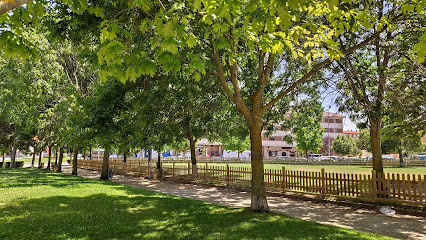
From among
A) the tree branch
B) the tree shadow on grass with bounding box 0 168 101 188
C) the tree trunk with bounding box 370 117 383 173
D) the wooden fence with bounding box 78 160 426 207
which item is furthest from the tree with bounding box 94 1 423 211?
the tree shadow on grass with bounding box 0 168 101 188

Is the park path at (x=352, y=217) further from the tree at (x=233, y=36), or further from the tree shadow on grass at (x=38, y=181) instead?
the tree shadow on grass at (x=38, y=181)

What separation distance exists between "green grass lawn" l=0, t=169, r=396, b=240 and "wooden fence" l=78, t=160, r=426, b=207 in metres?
4.62

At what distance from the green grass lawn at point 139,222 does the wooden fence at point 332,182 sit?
15.1ft

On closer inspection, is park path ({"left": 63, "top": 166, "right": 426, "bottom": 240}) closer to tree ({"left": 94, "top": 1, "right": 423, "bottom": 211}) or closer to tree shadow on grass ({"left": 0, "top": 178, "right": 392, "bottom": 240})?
tree shadow on grass ({"left": 0, "top": 178, "right": 392, "bottom": 240})

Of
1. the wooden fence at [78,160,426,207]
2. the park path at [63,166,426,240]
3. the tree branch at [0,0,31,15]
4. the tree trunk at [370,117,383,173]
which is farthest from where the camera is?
the tree trunk at [370,117,383,173]

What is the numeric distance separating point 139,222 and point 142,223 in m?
0.15

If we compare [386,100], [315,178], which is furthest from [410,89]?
[315,178]

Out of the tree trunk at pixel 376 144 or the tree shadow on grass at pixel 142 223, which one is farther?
the tree trunk at pixel 376 144

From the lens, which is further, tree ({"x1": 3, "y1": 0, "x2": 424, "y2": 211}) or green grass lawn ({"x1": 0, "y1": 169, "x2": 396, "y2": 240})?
green grass lawn ({"x1": 0, "y1": 169, "x2": 396, "y2": 240})

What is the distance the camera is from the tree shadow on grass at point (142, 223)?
22.0 feet

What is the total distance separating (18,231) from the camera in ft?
21.7

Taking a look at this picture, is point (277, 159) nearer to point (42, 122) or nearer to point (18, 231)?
point (42, 122)

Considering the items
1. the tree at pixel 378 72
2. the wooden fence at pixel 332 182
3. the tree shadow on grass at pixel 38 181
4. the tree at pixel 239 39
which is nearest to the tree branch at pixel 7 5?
the tree at pixel 239 39

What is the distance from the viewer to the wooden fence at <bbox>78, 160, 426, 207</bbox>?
1072 centimetres
